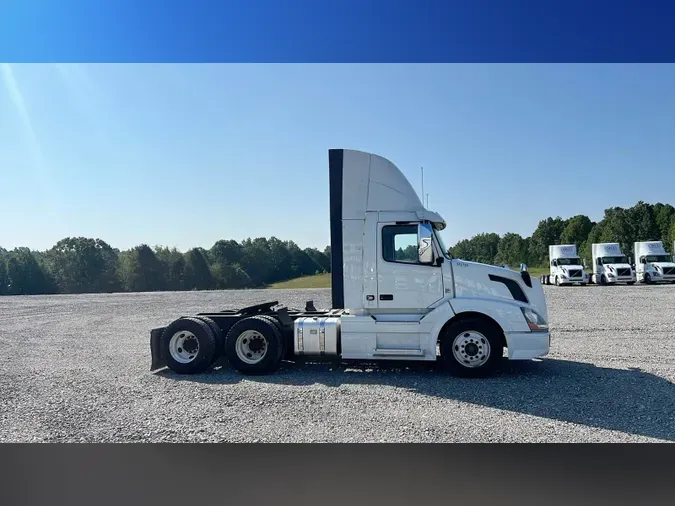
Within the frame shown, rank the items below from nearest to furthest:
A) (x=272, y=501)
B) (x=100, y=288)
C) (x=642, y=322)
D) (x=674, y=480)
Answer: (x=272, y=501) → (x=674, y=480) → (x=642, y=322) → (x=100, y=288)

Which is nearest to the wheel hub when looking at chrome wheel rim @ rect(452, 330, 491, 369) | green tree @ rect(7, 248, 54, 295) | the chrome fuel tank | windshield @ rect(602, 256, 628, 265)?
the chrome fuel tank

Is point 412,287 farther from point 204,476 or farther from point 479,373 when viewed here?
point 204,476

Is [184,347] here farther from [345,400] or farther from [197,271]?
[197,271]

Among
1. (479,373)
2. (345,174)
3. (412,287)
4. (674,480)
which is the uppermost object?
(345,174)

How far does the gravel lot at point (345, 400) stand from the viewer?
524 centimetres

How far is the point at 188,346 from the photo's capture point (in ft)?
26.2

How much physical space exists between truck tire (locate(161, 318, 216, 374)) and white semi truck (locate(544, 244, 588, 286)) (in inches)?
1048

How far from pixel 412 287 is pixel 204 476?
4.04 metres

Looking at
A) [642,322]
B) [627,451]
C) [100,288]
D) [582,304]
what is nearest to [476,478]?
[627,451]

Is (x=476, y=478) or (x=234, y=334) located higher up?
(x=234, y=334)

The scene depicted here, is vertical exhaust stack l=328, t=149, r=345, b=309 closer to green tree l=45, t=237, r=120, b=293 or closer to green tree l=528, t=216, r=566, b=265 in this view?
green tree l=45, t=237, r=120, b=293

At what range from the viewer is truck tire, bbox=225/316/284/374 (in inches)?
299

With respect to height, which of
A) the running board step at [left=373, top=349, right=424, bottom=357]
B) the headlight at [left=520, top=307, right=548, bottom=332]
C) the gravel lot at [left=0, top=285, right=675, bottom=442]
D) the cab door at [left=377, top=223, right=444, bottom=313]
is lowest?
the gravel lot at [left=0, top=285, right=675, bottom=442]

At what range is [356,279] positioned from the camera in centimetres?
750
